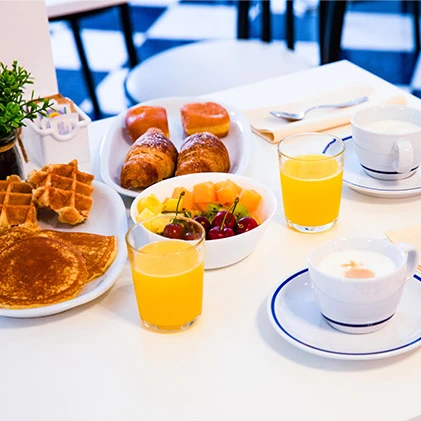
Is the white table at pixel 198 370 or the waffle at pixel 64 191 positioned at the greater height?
the waffle at pixel 64 191

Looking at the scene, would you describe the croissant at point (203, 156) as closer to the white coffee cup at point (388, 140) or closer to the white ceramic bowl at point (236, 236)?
the white ceramic bowl at point (236, 236)

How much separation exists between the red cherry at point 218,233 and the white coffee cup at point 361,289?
189 mm

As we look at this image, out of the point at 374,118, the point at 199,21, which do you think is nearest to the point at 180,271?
the point at 374,118

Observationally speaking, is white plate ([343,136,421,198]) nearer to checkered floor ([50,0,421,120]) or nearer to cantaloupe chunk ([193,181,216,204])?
cantaloupe chunk ([193,181,216,204])

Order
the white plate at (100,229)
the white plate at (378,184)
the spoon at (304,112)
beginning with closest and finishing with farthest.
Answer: the white plate at (100,229) → the white plate at (378,184) → the spoon at (304,112)

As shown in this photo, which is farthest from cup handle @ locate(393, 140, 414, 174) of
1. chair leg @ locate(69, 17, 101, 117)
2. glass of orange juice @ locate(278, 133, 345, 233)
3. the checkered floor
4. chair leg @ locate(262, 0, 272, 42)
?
the checkered floor

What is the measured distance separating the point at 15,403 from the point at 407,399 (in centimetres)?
54

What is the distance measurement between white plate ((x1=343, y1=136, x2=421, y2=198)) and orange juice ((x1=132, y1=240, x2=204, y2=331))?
0.51 m

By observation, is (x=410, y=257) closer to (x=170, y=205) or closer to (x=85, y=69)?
(x=170, y=205)

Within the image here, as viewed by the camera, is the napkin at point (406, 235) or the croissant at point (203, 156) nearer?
the napkin at point (406, 235)

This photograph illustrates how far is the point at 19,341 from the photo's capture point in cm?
116

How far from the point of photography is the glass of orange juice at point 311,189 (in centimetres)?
137

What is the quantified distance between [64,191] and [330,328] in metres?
0.58

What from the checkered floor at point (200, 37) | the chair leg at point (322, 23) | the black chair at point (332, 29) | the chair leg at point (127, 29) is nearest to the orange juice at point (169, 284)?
the black chair at point (332, 29)
